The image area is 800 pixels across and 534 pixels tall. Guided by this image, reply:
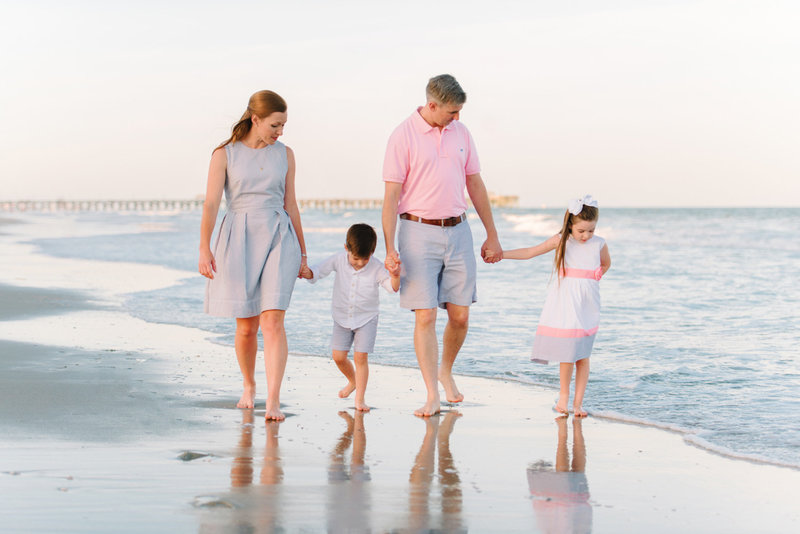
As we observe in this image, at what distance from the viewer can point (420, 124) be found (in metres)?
4.97

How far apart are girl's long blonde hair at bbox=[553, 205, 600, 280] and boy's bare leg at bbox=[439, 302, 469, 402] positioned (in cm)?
56

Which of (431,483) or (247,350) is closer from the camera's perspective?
(431,483)

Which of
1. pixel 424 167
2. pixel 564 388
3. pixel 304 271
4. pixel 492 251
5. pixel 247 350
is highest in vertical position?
pixel 424 167

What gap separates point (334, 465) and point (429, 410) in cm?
115

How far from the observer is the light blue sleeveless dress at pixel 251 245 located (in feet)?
15.7

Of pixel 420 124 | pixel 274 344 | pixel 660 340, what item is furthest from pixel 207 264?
pixel 660 340

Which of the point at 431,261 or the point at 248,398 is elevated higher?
the point at 431,261

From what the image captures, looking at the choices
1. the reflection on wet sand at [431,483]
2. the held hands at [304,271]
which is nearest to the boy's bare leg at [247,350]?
the held hands at [304,271]

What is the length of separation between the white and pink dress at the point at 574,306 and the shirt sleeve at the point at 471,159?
2.16 feet

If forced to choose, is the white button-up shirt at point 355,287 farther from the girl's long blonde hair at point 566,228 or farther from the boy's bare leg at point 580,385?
the boy's bare leg at point 580,385

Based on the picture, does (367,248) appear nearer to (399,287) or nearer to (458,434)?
(399,287)

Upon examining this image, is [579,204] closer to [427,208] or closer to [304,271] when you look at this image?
[427,208]

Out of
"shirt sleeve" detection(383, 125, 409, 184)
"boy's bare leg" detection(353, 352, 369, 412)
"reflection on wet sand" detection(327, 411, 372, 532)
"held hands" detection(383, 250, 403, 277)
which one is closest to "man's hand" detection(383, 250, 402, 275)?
"held hands" detection(383, 250, 403, 277)

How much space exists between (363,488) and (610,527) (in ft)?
2.88
